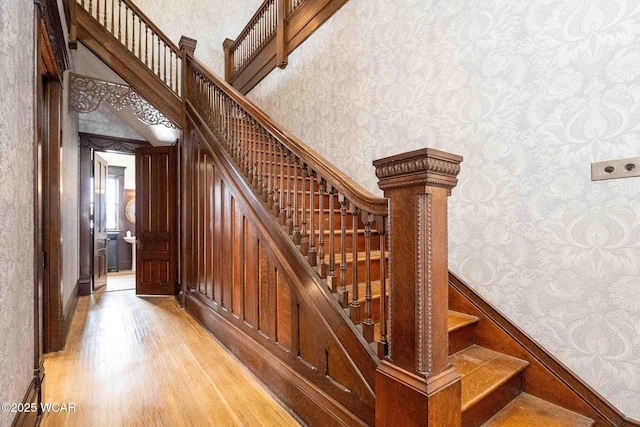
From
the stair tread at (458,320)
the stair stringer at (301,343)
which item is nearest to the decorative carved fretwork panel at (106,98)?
the stair stringer at (301,343)

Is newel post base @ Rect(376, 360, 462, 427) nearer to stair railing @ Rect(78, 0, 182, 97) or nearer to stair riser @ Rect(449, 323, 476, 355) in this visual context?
stair riser @ Rect(449, 323, 476, 355)

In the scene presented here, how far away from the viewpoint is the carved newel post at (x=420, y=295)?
1132 millimetres

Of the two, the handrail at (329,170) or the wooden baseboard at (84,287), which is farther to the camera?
the wooden baseboard at (84,287)

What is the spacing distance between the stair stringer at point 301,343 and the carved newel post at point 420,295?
0.62ft

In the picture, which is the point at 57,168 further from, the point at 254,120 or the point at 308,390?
the point at 308,390

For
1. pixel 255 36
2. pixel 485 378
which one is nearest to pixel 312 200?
pixel 485 378

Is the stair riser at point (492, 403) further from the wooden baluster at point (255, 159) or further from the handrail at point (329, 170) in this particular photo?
the wooden baluster at point (255, 159)

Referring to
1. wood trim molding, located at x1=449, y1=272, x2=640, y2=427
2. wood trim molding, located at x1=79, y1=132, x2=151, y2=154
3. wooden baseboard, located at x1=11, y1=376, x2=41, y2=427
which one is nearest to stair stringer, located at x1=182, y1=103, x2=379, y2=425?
wood trim molding, located at x1=449, y1=272, x2=640, y2=427

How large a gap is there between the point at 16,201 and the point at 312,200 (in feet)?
3.93

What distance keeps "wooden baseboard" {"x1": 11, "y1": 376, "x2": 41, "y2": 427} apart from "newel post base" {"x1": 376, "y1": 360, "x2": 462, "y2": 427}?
4.45 feet

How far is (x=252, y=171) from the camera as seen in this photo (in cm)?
230

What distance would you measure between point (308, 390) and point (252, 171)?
1424 millimetres

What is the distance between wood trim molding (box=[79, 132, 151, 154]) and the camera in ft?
14.9

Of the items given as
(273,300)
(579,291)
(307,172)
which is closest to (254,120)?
(307,172)
